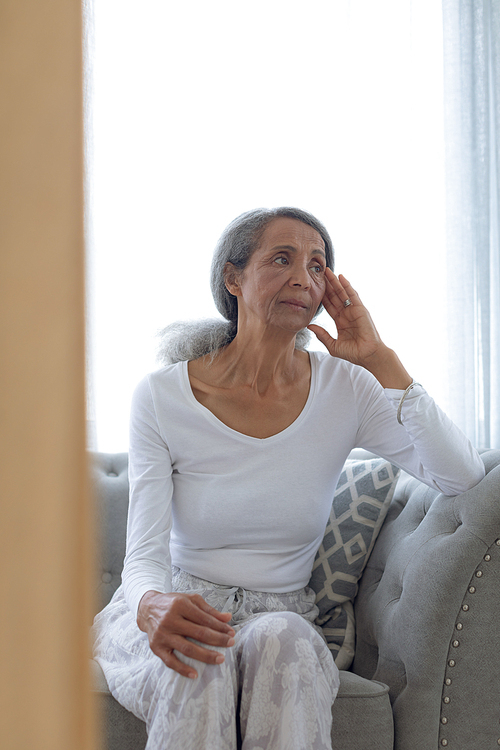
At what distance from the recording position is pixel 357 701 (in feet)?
3.32

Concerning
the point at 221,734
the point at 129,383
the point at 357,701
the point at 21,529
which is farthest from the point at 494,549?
the point at 129,383

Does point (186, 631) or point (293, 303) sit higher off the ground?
point (293, 303)

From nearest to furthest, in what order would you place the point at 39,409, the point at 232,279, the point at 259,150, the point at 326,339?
the point at 39,409, the point at 326,339, the point at 232,279, the point at 259,150

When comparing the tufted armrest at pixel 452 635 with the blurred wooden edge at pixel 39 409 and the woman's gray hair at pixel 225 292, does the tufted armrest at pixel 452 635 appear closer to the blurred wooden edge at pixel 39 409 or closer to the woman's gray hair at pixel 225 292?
the woman's gray hair at pixel 225 292

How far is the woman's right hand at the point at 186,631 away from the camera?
85cm

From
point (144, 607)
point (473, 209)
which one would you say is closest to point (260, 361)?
point (144, 607)

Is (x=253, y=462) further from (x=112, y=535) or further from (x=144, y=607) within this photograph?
(x=112, y=535)

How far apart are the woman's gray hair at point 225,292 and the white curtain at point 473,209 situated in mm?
874

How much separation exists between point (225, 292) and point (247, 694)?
0.90 metres

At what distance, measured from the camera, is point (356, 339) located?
4.14ft

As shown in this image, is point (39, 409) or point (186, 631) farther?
point (186, 631)

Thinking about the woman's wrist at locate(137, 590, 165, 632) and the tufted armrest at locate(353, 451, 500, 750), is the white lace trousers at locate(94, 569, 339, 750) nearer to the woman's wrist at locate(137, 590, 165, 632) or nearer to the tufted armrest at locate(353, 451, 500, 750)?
the woman's wrist at locate(137, 590, 165, 632)

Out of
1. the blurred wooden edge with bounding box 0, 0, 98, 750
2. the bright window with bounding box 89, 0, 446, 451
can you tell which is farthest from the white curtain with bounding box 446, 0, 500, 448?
the blurred wooden edge with bounding box 0, 0, 98, 750

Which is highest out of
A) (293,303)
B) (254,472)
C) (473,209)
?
(473,209)
